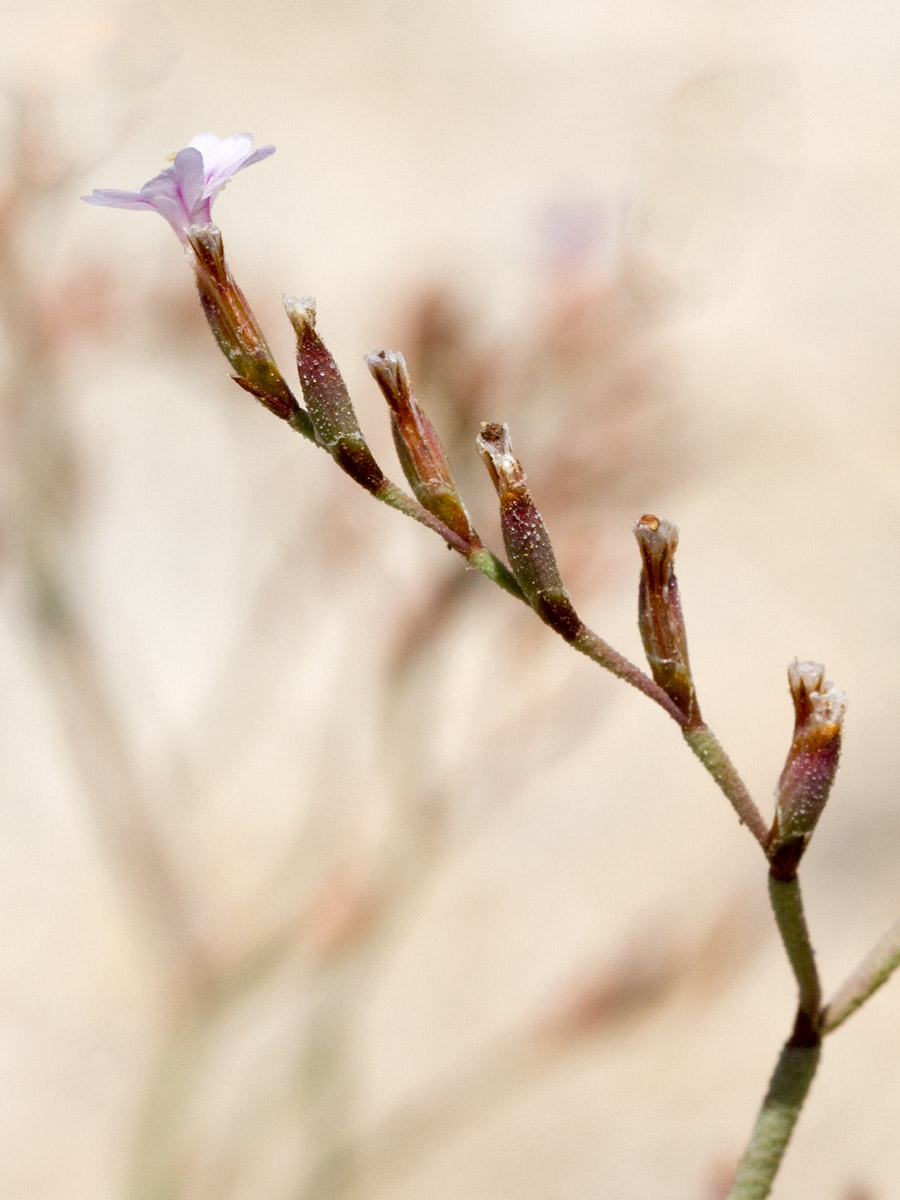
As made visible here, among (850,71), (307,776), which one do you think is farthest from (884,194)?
(307,776)

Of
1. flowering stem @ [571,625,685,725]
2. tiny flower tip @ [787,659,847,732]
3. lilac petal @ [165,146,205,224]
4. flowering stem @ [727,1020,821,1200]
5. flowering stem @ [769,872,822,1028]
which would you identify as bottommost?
flowering stem @ [727,1020,821,1200]

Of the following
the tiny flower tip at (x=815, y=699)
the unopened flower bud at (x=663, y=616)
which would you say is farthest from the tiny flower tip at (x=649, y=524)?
the tiny flower tip at (x=815, y=699)

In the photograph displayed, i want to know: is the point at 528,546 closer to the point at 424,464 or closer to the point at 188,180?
the point at 424,464

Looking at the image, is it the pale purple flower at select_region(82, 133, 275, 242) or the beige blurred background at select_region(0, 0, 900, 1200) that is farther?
the beige blurred background at select_region(0, 0, 900, 1200)

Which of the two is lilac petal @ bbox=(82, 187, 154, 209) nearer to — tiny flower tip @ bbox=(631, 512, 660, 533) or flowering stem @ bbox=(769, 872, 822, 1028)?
tiny flower tip @ bbox=(631, 512, 660, 533)

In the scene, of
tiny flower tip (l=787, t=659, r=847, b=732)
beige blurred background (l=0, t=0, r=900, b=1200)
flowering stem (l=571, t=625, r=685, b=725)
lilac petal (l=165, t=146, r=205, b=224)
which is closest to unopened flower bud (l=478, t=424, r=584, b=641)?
flowering stem (l=571, t=625, r=685, b=725)

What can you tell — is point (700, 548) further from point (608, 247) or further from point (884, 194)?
point (884, 194)

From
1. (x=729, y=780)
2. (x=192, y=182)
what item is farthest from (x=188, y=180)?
(x=729, y=780)
